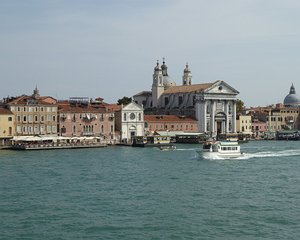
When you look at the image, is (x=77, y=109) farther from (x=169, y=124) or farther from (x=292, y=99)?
(x=292, y=99)

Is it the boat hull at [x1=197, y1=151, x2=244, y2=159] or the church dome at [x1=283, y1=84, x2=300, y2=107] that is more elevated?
the church dome at [x1=283, y1=84, x2=300, y2=107]

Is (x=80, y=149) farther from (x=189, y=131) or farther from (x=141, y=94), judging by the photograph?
(x=141, y=94)

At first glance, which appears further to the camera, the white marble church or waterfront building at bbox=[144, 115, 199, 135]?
the white marble church

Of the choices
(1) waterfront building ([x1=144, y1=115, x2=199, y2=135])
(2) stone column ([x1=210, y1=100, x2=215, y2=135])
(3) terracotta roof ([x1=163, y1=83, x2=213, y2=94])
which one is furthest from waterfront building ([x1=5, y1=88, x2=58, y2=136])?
(3) terracotta roof ([x1=163, y1=83, x2=213, y2=94])

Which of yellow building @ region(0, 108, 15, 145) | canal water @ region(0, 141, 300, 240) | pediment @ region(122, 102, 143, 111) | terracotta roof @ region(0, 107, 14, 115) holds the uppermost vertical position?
pediment @ region(122, 102, 143, 111)

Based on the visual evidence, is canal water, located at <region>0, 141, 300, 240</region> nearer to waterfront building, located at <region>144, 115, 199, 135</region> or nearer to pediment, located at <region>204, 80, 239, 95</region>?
waterfront building, located at <region>144, 115, 199, 135</region>

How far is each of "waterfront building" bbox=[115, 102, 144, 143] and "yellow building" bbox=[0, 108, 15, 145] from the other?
10.3m

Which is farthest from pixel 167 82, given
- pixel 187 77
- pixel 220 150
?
pixel 220 150

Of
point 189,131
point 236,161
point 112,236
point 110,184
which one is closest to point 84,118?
point 189,131

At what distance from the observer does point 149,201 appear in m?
17.2

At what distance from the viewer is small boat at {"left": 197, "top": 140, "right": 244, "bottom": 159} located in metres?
31.4

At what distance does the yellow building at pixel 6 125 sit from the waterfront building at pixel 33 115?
1.33 ft

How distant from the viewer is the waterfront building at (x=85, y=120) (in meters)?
48.1

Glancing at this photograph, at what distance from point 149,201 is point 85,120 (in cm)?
3252
